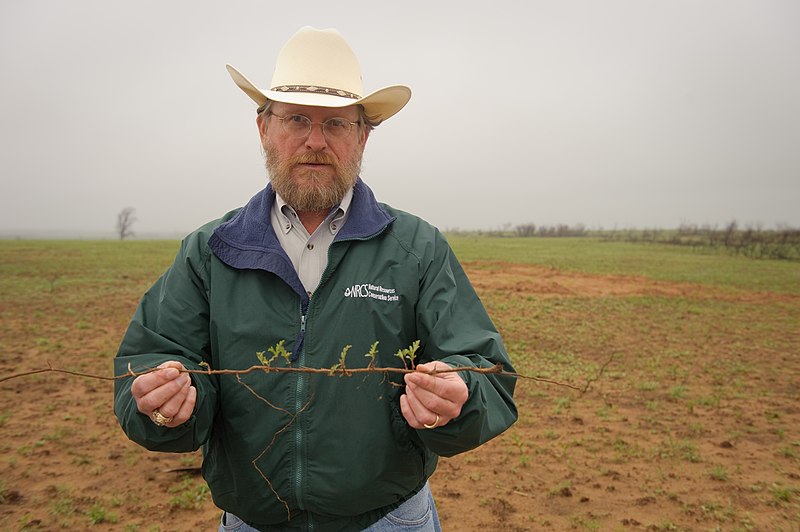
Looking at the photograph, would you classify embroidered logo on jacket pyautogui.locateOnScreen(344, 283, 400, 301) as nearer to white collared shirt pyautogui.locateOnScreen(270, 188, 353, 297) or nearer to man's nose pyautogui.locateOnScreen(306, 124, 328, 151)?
white collared shirt pyautogui.locateOnScreen(270, 188, 353, 297)

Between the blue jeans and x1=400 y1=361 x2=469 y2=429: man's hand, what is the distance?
583 millimetres

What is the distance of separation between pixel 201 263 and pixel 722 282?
25.9 meters

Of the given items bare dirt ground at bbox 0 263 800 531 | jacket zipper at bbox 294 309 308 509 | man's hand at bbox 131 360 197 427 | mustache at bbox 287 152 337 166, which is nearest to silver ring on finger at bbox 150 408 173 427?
man's hand at bbox 131 360 197 427

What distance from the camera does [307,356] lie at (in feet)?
6.15

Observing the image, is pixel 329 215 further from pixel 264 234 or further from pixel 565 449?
pixel 565 449

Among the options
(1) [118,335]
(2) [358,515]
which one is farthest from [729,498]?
(1) [118,335]

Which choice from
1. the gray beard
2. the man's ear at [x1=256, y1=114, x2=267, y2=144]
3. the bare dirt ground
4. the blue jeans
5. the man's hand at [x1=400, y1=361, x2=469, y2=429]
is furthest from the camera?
the bare dirt ground

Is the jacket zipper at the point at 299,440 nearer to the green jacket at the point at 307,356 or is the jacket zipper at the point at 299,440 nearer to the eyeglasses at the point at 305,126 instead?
the green jacket at the point at 307,356

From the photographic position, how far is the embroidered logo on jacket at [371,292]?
1.91m

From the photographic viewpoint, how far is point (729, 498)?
197 inches

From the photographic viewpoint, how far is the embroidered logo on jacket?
191cm

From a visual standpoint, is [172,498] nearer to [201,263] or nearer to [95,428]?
[95,428]

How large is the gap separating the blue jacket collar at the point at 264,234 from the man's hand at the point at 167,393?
470mm

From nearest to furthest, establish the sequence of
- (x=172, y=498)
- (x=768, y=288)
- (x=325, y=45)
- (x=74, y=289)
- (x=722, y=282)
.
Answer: (x=325, y=45) → (x=172, y=498) → (x=74, y=289) → (x=768, y=288) → (x=722, y=282)
